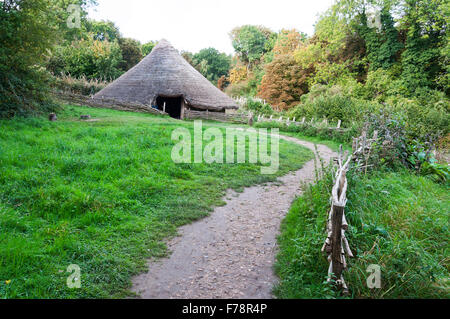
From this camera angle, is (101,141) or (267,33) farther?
(267,33)

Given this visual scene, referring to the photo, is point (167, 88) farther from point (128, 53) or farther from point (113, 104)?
point (128, 53)

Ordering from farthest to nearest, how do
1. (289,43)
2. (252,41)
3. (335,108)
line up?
1. (252,41)
2. (289,43)
3. (335,108)

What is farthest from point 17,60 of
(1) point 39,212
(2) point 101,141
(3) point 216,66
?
(3) point 216,66

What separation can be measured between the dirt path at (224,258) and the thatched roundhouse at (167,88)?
1508cm

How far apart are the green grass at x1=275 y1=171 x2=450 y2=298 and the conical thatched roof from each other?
16176 mm

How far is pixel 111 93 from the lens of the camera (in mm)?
19812

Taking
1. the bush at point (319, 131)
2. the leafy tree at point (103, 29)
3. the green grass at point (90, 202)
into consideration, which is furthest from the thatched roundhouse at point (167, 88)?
the leafy tree at point (103, 29)

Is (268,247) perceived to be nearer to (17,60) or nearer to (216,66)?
(17,60)

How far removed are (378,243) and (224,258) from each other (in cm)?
188

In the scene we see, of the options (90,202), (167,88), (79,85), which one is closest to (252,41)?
(167,88)

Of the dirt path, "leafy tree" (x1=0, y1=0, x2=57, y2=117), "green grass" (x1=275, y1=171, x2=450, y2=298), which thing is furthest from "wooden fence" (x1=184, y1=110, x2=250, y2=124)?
"green grass" (x1=275, y1=171, x2=450, y2=298)

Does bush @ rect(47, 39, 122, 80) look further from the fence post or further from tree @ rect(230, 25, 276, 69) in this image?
the fence post

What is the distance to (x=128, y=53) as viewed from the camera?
33.3 meters
